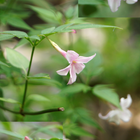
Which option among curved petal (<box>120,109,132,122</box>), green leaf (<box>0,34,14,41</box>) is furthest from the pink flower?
curved petal (<box>120,109,132,122</box>)

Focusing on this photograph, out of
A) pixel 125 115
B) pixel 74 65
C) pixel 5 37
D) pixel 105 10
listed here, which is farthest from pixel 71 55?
pixel 125 115

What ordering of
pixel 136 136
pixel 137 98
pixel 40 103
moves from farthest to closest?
pixel 137 98 < pixel 136 136 < pixel 40 103

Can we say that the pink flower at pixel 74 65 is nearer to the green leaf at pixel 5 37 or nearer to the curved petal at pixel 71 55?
the curved petal at pixel 71 55

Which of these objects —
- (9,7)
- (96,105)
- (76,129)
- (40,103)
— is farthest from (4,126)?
(96,105)

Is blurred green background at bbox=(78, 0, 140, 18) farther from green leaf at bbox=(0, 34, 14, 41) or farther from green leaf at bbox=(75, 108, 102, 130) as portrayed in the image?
green leaf at bbox=(75, 108, 102, 130)

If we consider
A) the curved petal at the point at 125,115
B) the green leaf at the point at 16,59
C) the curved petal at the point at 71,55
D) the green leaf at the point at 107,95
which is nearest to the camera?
the curved petal at the point at 71,55

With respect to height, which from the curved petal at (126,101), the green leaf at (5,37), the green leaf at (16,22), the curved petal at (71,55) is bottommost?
the curved petal at (126,101)

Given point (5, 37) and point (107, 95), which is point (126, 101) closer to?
point (107, 95)

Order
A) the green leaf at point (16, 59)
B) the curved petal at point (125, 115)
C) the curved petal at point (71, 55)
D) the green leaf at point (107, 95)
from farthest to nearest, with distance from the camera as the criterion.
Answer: the curved petal at point (125, 115)
the green leaf at point (107, 95)
the green leaf at point (16, 59)
the curved petal at point (71, 55)

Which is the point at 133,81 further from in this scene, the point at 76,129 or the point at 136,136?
the point at 76,129

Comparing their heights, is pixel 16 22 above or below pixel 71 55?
above

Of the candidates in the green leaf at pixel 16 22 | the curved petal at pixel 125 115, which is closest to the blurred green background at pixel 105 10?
the green leaf at pixel 16 22
